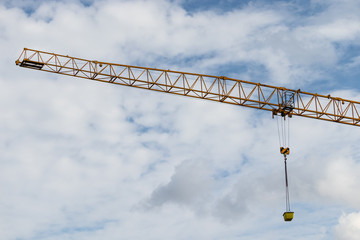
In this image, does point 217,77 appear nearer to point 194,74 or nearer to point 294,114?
point 194,74

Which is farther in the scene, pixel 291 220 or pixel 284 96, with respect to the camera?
pixel 284 96

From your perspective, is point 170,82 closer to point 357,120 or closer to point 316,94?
point 316,94

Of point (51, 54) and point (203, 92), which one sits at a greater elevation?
point (51, 54)

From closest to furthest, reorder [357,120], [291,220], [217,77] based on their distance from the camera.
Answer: [291,220]
[217,77]
[357,120]

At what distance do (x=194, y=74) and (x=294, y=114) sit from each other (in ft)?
59.6

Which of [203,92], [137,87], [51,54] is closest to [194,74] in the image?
[203,92]

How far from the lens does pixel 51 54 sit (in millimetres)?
88438

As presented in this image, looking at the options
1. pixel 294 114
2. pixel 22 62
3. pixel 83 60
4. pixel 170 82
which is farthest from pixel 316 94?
pixel 22 62

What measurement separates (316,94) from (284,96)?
656 cm

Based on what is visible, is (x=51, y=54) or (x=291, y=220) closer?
(x=291, y=220)

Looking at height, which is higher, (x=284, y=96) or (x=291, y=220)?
(x=284, y=96)

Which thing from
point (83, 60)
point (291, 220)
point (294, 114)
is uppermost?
point (83, 60)

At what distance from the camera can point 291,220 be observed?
221 ft

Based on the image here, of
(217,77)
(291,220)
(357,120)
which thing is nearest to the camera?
(291,220)
